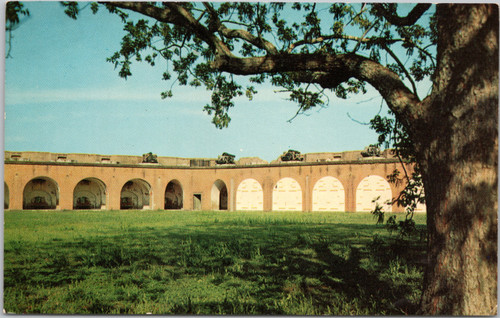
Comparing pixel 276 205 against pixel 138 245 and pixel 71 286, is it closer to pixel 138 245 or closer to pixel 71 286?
pixel 138 245

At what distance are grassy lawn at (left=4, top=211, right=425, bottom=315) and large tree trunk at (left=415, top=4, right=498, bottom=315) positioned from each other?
1.35 metres

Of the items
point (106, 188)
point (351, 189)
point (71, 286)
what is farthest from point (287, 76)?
point (106, 188)

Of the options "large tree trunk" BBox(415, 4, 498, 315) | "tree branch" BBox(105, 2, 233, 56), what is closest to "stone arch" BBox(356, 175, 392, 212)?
"large tree trunk" BBox(415, 4, 498, 315)

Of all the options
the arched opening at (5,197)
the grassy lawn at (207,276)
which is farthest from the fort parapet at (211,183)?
the arched opening at (5,197)

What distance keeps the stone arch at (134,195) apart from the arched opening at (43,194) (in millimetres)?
5659

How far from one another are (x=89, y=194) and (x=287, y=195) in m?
14.3

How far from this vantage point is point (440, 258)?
2.99m

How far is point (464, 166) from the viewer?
2928 mm

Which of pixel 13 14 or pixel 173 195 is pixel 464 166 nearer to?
pixel 13 14

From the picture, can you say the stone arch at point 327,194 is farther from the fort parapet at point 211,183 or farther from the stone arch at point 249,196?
the stone arch at point 249,196

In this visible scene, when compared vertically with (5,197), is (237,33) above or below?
above

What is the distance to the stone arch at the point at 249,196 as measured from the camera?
966 inches

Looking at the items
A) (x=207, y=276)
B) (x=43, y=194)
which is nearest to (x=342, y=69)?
(x=207, y=276)

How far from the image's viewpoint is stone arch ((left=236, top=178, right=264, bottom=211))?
24531 mm
